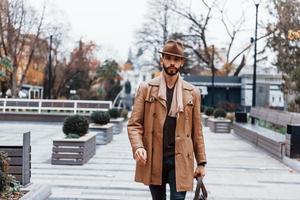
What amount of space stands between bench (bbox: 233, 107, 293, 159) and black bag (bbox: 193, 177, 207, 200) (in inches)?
343

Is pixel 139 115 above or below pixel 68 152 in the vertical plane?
above

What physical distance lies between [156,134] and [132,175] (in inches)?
238

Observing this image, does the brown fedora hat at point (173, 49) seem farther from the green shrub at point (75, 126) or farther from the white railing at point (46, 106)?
the white railing at point (46, 106)

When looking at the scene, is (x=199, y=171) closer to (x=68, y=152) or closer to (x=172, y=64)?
(x=172, y=64)

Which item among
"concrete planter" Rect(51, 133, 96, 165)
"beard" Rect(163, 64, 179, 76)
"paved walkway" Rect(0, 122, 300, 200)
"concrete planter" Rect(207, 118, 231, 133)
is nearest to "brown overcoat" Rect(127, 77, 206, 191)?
"beard" Rect(163, 64, 179, 76)

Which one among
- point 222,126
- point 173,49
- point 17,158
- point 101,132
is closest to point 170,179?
point 173,49

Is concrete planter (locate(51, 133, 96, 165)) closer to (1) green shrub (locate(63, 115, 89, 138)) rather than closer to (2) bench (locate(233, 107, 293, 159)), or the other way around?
(1) green shrub (locate(63, 115, 89, 138))

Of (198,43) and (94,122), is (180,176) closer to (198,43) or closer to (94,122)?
(94,122)

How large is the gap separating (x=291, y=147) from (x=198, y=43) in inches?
1279

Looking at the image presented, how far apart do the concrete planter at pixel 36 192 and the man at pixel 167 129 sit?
2.17 metres

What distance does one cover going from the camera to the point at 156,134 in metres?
3.93

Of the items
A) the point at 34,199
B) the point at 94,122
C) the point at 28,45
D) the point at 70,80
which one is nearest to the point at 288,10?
the point at 94,122

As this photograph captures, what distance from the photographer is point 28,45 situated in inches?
1687

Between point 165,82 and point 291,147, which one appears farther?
point 291,147
